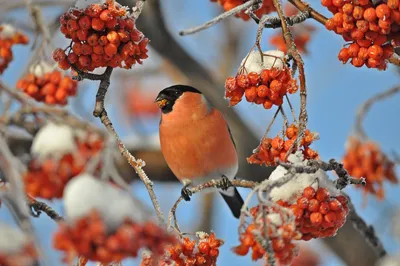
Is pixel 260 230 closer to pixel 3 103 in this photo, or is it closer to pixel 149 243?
pixel 149 243

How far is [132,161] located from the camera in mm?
1500

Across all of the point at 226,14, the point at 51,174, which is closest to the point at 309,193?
the point at 226,14

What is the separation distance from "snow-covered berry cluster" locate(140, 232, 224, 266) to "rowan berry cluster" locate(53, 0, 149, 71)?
46cm

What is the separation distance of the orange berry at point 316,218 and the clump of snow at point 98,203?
1.46ft

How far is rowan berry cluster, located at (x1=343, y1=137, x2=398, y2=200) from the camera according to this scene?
2.68 metres

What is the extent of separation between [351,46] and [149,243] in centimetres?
71

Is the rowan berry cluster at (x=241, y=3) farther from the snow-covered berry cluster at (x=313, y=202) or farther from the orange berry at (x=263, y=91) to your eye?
the snow-covered berry cluster at (x=313, y=202)

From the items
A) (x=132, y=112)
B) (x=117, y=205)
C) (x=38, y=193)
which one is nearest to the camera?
(x=117, y=205)

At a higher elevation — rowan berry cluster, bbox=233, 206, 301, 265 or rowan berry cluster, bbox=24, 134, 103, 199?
rowan berry cluster, bbox=24, 134, 103, 199

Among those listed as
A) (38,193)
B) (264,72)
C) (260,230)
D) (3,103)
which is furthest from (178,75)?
(260,230)

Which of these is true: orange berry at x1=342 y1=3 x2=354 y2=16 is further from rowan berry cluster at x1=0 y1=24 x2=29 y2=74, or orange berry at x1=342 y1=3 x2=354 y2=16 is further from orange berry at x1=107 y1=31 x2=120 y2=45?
rowan berry cluster at x1=0 y1=24 x2=29 y2=74

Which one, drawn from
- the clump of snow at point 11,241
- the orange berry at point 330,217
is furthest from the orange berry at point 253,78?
the clump of snow at point 11,241

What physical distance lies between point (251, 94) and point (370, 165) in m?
1.26

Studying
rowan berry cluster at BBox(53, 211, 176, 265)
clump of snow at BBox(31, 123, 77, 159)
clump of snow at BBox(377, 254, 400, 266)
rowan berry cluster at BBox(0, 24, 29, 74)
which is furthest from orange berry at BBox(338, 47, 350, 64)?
rowan berry cluster at BBox(0, 24, 29, 74)
